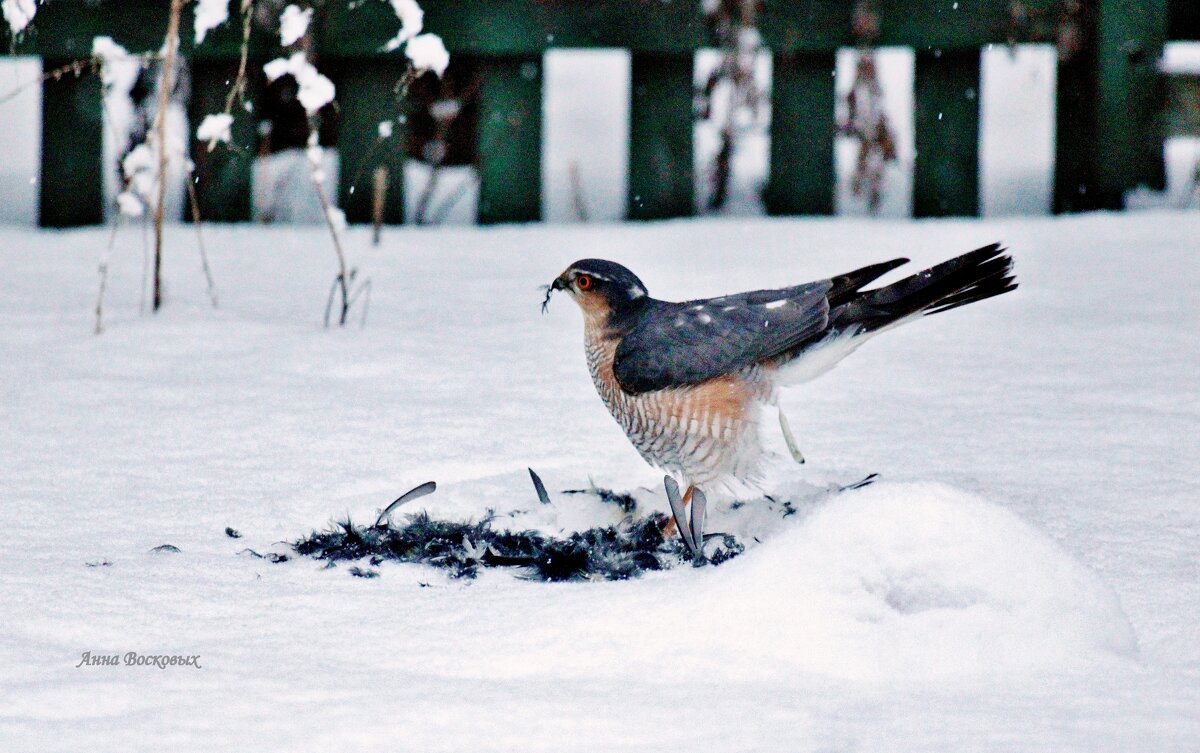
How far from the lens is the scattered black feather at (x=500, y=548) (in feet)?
6.98

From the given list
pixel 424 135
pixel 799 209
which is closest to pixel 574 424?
pixel 799 209

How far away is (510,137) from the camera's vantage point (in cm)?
473

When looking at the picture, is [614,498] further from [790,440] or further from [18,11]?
[18,11]

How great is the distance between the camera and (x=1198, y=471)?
2.50 meters

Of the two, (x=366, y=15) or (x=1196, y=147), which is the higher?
(x=366, y=15)

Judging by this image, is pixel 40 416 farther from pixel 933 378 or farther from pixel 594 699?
pixel 933 378

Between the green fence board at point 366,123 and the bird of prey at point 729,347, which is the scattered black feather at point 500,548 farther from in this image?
the green fence board at point 366,123

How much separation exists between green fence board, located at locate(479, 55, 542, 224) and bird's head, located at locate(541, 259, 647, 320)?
2283 millimetres

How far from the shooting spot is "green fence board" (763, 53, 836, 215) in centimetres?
464

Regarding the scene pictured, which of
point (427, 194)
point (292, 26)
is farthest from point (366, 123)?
point (292, 26)

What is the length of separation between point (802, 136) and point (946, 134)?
497 mm

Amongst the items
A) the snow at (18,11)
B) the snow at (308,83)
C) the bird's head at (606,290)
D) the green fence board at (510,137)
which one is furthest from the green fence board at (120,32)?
the bird's head at (606,290)

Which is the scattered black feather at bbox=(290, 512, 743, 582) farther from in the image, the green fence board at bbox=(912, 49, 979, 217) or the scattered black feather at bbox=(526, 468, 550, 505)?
the green fence board at bbox=(912, 49, 979, 217)

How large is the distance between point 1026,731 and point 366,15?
376 cm
